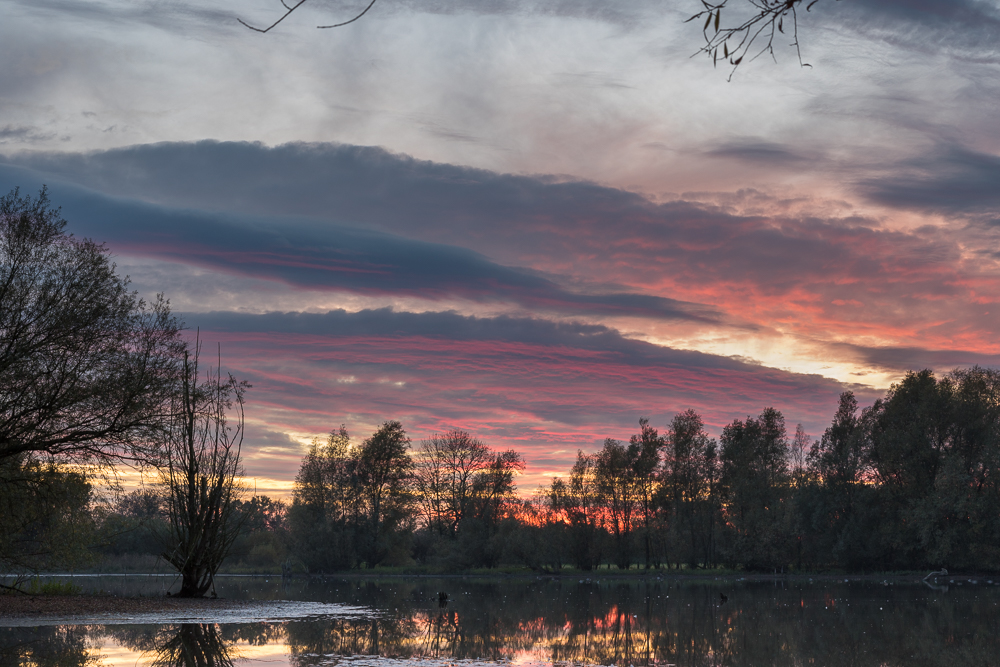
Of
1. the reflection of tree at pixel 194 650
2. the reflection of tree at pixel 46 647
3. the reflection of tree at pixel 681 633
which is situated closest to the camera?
the reflection of tree at pixel 46 647

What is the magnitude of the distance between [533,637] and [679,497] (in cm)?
6521

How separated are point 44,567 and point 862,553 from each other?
69.9 metres

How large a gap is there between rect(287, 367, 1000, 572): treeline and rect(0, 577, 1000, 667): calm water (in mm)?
37505

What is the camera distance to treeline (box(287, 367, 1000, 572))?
247 feet

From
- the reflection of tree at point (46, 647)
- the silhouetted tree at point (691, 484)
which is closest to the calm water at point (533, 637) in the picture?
the reflection of tree at point (46, 647)

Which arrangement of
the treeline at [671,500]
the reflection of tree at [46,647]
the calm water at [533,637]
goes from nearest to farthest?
the reflection of tree at [46,647]
the calm water at [533,637]
the treeline at [671,500]

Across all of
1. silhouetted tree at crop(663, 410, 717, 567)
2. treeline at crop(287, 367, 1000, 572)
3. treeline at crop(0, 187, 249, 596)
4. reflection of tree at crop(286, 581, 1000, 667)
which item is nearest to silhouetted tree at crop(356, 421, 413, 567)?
treeline at crop(287, 367, 1000, 572)

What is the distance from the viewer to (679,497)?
88.4 meters

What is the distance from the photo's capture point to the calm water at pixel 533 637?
64.6ft

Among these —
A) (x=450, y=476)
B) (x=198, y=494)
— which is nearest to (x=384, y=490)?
(x=450, y=476)

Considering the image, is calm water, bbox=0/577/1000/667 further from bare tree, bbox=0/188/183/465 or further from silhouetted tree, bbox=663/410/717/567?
silhouetted tree, bbox=663/410/717/567

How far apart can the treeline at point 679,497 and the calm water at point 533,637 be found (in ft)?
123

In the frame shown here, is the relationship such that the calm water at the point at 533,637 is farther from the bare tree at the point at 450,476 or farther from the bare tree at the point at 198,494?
the bare tree at the point at 450,476

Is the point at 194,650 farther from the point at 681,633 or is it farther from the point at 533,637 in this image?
the point at 681,633
